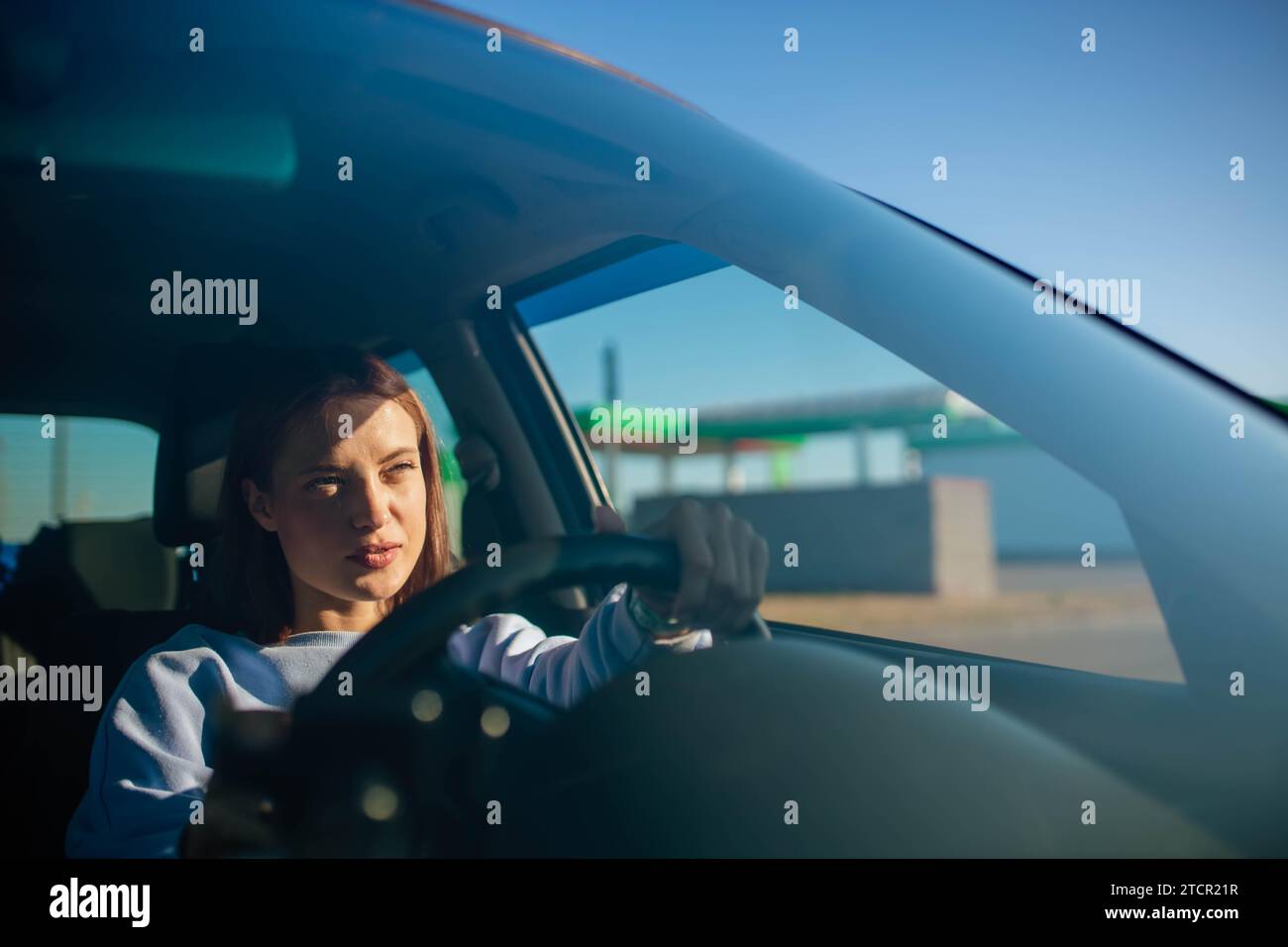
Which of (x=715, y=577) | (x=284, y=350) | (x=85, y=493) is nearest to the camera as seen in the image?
→ (x=715, y=577)

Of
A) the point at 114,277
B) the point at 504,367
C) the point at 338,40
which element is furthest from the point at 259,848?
the point at 114,277

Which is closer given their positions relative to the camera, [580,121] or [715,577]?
[715,577]

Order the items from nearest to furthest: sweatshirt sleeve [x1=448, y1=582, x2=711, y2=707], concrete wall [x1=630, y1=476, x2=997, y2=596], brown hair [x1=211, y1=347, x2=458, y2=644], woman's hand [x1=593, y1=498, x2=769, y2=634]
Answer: woman's hand [x1=593, y1=498, x2=769, y2=634] → sweatshirt sleeve [x1=448, y1=582, x2=711, y2=707] → brown hair [x1=211, y1=347, x2=458, y2=644] → concrete wall [x1=630, y1=476, x2=997, y2=596]

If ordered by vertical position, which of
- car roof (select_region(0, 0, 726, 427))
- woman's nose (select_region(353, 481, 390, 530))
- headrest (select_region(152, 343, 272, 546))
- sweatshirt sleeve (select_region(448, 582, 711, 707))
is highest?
car roof (select_region(0, 0, 726, 427))

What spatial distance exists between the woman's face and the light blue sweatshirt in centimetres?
11

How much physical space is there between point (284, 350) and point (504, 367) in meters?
0.55

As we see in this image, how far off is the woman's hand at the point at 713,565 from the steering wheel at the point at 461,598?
2.6 inches

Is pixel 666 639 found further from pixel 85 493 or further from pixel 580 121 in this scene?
pixel 85 493

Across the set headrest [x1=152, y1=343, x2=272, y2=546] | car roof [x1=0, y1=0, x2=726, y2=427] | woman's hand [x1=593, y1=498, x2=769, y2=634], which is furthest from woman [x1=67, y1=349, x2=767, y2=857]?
car roof [x1=0, y1=0, x2=726, y2=427]

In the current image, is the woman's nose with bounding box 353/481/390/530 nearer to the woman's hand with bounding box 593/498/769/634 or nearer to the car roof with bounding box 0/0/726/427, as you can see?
the woman's hand with bounding box 593/498/769/634

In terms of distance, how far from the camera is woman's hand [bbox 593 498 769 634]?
1.01 meters

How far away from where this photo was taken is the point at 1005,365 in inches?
42.4

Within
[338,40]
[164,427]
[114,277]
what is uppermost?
[338,40]

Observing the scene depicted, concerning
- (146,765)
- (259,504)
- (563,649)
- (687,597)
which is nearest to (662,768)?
(687,597)
